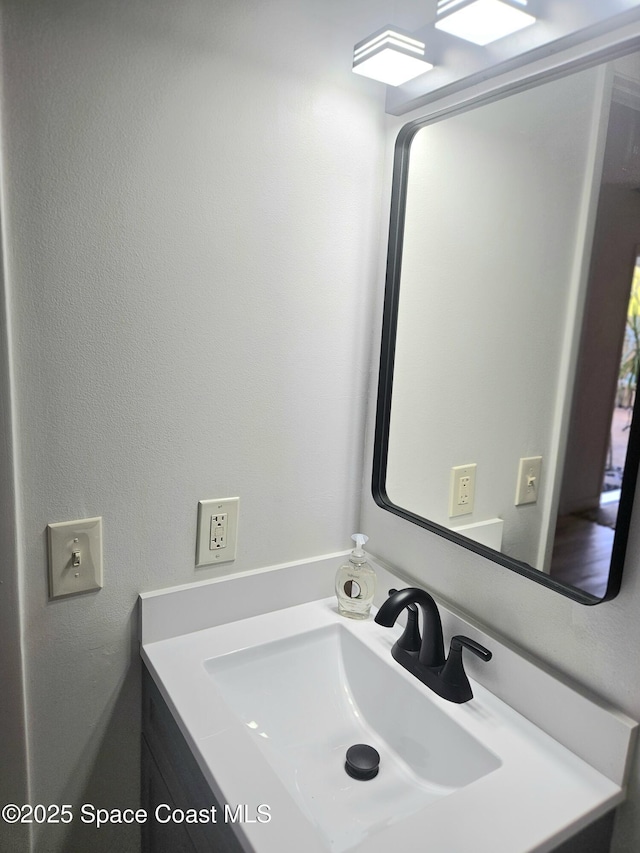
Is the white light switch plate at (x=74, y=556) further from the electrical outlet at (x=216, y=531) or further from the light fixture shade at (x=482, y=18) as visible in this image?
the light fixture shade at (x=482, y=18)

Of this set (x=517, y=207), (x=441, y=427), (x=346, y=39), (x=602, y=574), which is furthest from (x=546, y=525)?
(x=346, y=39)

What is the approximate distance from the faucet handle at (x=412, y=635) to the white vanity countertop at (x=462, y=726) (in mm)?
44

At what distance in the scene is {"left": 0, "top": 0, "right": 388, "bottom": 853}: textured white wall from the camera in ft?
3.03

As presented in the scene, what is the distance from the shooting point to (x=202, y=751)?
86cm

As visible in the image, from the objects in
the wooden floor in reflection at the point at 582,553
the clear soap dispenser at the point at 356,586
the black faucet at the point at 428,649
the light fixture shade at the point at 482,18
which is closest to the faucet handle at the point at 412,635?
the black faucet at the point at 428,649

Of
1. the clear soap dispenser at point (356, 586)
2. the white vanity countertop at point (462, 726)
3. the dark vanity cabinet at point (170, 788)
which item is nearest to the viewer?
the white vanity countertop at point (462, 726)

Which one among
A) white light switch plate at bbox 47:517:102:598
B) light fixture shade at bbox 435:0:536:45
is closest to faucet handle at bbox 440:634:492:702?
white light switch plate at bbox 47:517:102:598

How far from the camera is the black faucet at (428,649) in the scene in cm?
99

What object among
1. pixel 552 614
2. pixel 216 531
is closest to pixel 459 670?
pixel 552 614

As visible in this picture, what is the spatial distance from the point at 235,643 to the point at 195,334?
0.60m

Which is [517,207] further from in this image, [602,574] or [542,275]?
[602,574]

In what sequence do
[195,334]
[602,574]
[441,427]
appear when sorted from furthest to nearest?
[441,427] → [195,334] → [602,574]

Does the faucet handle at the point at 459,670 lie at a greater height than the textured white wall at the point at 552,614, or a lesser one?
lesser

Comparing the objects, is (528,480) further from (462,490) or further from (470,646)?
(470,646)
